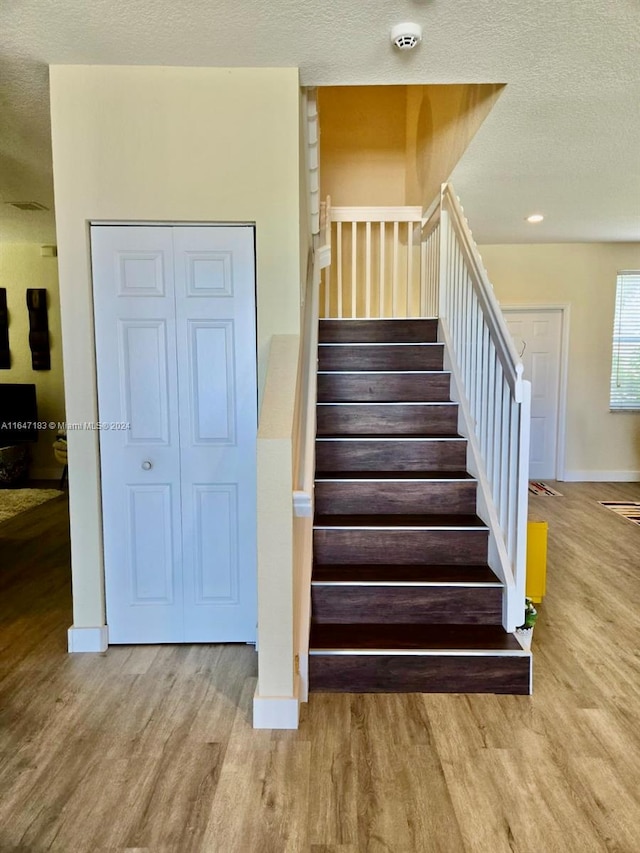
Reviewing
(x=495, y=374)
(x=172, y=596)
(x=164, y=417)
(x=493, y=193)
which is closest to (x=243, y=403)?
(x=164, y=417)

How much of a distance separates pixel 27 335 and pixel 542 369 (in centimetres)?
558

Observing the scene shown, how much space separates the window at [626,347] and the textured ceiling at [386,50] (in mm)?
2953

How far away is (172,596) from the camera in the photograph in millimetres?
2512

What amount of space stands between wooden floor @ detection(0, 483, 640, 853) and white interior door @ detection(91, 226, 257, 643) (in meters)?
0.26

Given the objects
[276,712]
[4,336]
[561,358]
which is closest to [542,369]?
[561,358]

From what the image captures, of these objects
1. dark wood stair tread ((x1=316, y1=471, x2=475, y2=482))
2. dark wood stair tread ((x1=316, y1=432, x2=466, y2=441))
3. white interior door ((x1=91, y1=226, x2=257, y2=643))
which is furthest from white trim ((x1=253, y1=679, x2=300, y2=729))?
dark wood stair tread ((x1=316, y1=432, x2=466, y2=441))

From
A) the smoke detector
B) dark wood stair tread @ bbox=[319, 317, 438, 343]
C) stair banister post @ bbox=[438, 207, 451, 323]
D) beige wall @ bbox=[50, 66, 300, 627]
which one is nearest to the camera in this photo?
the smoke detector

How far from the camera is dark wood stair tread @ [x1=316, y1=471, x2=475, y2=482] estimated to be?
2.71 metres

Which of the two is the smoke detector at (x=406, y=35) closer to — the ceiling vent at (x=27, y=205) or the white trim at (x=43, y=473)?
the ceiling vent at (x=27, y=205)

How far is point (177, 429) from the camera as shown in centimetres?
246

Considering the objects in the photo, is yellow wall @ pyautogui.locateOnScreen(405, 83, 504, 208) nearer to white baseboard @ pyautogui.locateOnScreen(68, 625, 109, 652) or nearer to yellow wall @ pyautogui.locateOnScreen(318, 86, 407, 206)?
yellow wall @ pyautogui.locateOnScreen(318, 86, 407, 206)

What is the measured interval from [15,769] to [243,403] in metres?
1.55

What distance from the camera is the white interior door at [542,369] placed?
19.0 feet

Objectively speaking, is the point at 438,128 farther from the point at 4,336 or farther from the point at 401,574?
the point at 4,336
